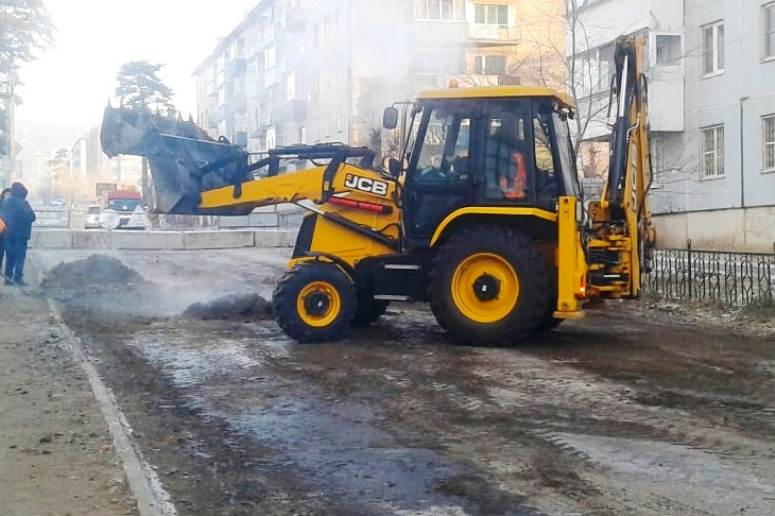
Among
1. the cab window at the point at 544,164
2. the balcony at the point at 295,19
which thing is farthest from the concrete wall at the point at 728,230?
the cab window at the point at 544,164

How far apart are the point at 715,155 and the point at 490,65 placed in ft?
20.6

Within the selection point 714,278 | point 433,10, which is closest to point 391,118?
point 714,278

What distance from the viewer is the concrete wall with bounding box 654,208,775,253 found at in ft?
72.9

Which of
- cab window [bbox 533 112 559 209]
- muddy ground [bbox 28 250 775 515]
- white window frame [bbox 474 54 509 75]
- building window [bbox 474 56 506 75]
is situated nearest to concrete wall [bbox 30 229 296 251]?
white window frame [bbox 474 54 509 75]

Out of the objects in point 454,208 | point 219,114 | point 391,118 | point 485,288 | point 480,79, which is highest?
point 480,79

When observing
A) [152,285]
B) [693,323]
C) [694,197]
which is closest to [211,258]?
[152,285]

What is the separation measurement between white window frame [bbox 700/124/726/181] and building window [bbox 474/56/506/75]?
17.9 ft

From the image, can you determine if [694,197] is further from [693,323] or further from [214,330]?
[214,330]

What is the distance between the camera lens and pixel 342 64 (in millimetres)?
18422

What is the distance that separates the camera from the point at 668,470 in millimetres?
6367

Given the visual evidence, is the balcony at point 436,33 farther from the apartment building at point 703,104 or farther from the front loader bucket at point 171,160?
the front loader bucket at point 171,160

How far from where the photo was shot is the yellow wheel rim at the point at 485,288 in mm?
11289

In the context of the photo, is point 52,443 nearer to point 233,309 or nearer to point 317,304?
point 317,304

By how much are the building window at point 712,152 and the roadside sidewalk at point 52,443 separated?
19422mm
